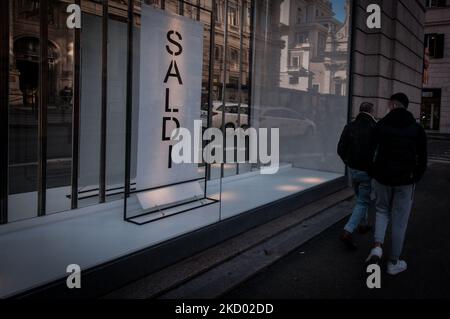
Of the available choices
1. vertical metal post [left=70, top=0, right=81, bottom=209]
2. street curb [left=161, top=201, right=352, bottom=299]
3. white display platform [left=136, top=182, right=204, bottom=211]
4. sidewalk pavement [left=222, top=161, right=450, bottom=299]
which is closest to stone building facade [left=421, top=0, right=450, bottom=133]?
sidewalk pavement [left=222, top=161, right=450, bottom=299]

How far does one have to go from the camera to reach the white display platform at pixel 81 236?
355 centimetres

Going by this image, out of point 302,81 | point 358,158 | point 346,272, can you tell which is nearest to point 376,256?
point 346,272

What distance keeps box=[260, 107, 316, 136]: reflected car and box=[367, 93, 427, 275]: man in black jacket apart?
186 inches

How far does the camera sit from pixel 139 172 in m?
5.11

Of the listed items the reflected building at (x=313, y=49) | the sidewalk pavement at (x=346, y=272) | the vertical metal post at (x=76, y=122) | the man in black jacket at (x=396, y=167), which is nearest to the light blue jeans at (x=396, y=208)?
the man in black jacket at (x=396, y=167)

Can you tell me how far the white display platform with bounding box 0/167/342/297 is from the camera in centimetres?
355

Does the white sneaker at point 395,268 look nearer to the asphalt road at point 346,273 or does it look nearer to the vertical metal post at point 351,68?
the asphalt road at point 346,273

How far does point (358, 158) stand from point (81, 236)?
331 cm

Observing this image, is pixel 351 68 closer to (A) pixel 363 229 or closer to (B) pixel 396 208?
(A) pixel 363 229

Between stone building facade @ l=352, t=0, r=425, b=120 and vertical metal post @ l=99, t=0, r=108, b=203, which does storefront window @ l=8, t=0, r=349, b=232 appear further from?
stone building facade @ l=352, t=0, r=425, b=120

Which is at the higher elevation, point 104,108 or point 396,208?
point 104,108

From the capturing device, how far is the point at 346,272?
15.0 feet

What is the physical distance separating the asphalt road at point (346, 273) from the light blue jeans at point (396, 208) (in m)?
0.35

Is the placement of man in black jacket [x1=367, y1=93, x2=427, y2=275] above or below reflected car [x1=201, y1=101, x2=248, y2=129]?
below
